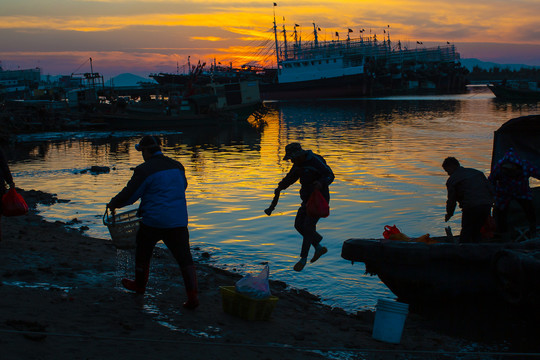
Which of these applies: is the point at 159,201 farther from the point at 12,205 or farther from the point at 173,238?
the point at 12,205

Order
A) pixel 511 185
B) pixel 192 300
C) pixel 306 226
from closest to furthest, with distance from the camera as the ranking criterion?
1. pixel 192 300
2. pixel 306 226
3. pixel 511 185

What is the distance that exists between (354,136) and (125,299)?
2678cm

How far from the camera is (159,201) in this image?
523 centimetres

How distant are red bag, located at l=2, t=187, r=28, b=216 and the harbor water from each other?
294 centimetres

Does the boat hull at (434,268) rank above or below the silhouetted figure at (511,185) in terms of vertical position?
below

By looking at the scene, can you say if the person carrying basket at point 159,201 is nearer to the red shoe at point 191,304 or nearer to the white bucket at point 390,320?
the red shoe at point 191,304

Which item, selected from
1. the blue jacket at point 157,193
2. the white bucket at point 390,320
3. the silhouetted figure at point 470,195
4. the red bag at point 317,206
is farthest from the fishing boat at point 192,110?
the white bucket at point 390,320

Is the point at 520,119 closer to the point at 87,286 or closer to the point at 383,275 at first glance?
the point at 383,275

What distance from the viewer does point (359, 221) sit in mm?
11461

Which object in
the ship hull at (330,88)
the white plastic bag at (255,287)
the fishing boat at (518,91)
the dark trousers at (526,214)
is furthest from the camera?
the ship hull at (330,88)

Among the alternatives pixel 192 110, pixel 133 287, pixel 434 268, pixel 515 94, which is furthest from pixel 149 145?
pixel 515 94

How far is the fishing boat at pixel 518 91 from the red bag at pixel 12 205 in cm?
6595

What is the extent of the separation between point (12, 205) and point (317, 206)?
371 centimetres

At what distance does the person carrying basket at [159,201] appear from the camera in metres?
5.22
